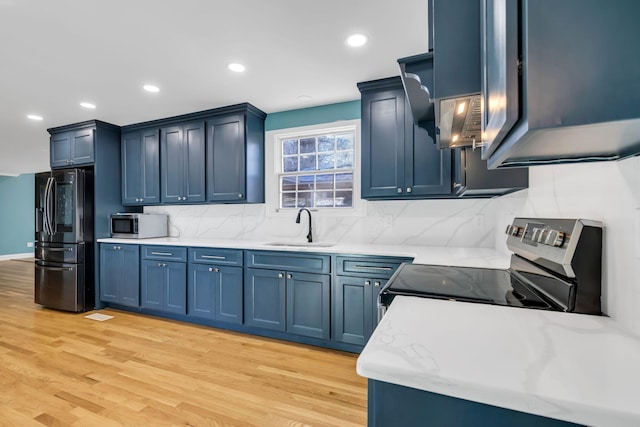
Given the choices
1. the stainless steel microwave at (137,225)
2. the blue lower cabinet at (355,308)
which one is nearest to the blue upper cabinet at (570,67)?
the blue lower cabinet at (355,308)

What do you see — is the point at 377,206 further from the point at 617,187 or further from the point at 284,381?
the point at 617,187

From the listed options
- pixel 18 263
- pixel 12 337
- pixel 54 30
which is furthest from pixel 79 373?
pixel 18 263

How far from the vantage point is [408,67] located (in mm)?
1104

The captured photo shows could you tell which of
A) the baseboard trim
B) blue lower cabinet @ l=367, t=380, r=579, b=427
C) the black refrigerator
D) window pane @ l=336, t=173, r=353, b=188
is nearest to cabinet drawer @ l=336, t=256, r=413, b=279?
window pane @ l=336, t=173, r=353, b=188

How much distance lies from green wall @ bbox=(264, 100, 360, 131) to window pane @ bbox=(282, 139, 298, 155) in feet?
0.57

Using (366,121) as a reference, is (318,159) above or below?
below

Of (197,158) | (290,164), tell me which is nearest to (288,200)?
(290,164)

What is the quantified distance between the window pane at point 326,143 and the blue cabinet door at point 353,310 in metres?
1.51

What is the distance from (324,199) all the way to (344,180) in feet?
1.02

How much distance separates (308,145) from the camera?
3549mm

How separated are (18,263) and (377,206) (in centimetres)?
891

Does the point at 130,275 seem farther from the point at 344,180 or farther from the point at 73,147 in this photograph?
the point at 344,180

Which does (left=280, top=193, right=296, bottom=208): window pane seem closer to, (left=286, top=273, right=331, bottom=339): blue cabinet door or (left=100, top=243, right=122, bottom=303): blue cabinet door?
(left=286, top=273, right=331, bottom=339): blue cabinet door

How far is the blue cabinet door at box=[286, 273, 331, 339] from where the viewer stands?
2.71 meters
